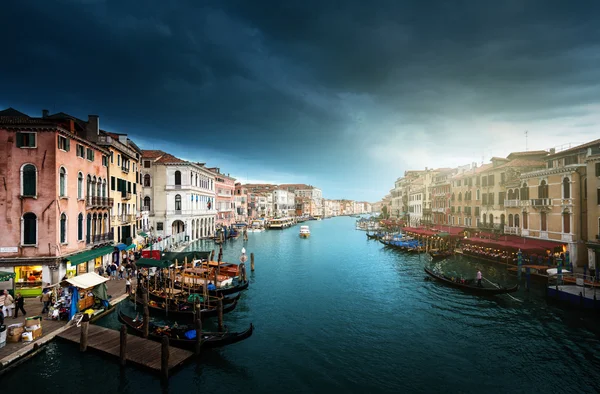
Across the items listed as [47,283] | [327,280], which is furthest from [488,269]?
[47,283]

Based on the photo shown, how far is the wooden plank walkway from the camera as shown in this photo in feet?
45.0

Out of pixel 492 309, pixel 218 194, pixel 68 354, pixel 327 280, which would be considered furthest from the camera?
pixel 218 194

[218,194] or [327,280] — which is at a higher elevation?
[218,194]

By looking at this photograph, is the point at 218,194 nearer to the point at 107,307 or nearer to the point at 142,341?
the point at 107,307

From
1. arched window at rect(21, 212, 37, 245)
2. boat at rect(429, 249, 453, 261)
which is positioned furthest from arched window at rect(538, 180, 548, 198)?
arched window at rect(21, 212, 37, 245)

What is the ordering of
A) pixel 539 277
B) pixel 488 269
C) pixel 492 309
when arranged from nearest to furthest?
1. pixel 492 309
2. pixel 539 277
3. pixel 488 269

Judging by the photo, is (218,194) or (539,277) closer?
(539,277)

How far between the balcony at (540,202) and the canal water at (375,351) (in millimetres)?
10028

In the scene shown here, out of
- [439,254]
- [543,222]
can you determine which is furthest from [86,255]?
[543,222]

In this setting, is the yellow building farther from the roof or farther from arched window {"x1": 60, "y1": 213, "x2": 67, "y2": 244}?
the roof

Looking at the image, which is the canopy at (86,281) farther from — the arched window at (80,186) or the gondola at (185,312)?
the arched window at (80,186)

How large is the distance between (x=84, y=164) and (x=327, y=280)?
22092 mm

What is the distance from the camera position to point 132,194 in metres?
35.3

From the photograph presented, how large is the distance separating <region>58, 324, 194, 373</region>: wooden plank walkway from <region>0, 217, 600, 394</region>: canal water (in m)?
0.42
